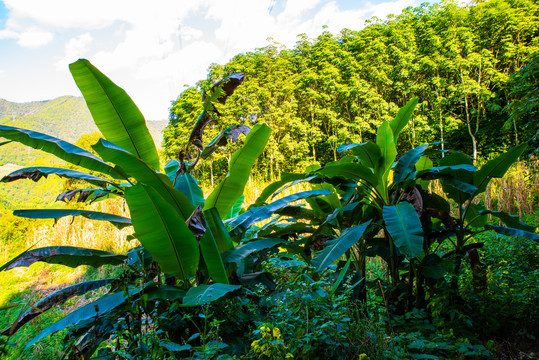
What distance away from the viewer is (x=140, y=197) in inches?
53.2

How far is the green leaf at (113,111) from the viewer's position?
177cm

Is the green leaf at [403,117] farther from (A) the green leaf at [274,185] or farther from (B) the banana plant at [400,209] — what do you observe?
(A) the green leaf at [274,185]

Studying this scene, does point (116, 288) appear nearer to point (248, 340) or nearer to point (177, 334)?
point (177, 334)

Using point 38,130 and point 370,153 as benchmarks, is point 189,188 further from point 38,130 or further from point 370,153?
point 38,130

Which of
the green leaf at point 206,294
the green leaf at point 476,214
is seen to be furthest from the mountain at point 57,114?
the green leaf at point 476,214

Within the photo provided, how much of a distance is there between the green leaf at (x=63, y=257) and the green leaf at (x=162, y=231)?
46 cm

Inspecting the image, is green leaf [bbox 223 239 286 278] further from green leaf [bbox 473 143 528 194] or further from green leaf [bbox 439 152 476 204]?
green leaf [bbox 473 143 528 194]

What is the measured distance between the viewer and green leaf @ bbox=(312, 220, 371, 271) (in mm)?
1528

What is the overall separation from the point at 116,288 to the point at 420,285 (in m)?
1.75

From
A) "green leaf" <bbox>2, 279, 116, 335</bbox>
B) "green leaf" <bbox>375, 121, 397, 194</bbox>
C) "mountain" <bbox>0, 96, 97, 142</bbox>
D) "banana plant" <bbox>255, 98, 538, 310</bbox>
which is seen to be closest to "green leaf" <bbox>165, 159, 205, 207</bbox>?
"banana plant" <bbox>255, 98, 538, 310</bbox>

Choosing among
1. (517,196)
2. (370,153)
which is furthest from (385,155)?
(517,196)

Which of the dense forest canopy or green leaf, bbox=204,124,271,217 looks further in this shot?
the dense forest canopy

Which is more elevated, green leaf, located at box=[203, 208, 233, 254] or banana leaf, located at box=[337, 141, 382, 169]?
banana leaf, located at box=[337, 141, 382, 169]

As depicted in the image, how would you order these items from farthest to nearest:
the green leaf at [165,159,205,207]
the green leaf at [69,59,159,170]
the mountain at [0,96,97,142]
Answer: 1. the mountain at [0,96,97,142]
2. the green leaf at [165,159,205,207]
3. the green leaf at [69,59,159,170]
